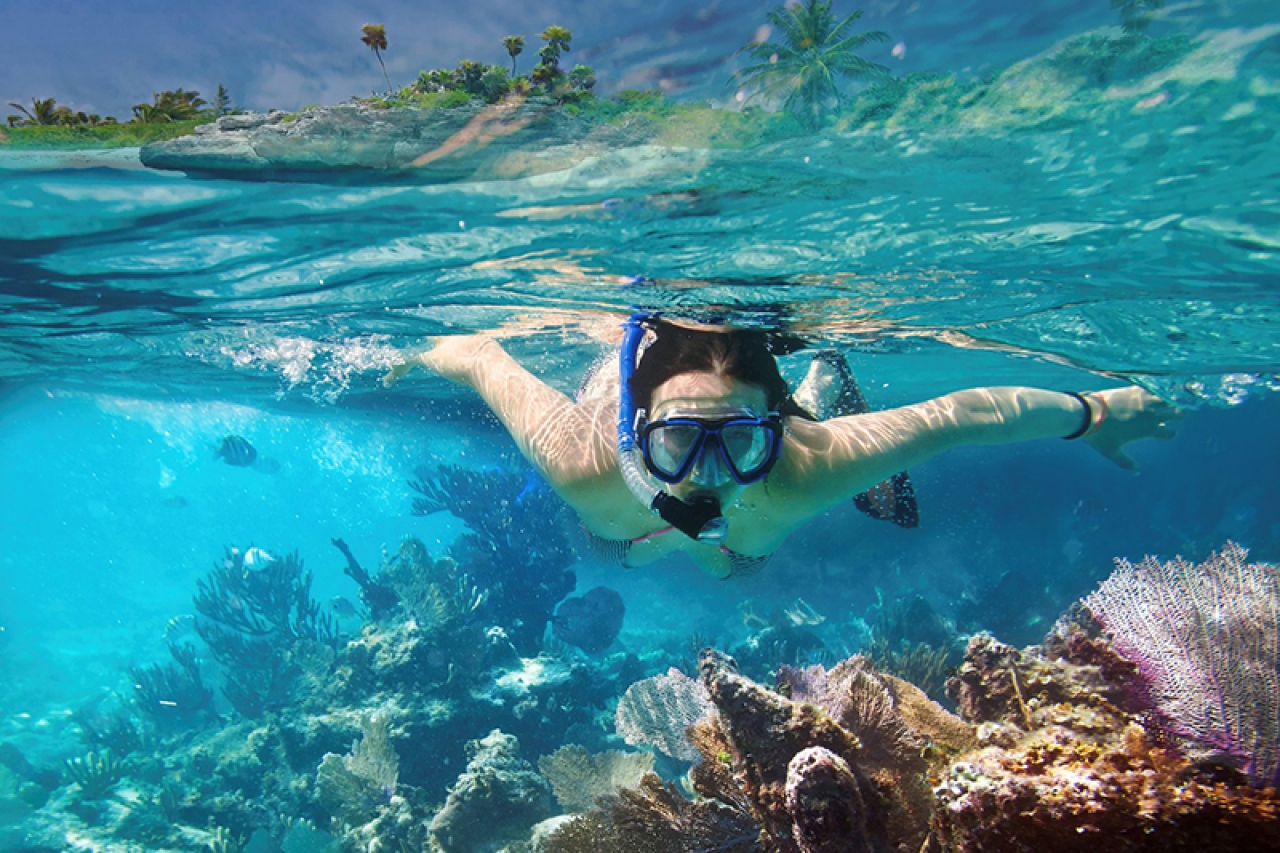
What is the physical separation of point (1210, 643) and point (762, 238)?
5.30 meters

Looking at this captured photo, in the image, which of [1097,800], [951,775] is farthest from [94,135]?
[1097,800]

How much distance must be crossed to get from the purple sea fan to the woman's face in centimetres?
193

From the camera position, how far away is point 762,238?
663 cm

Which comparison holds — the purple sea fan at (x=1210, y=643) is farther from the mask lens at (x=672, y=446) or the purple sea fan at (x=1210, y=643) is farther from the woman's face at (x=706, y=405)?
the mask lens at (x=672, y=446)

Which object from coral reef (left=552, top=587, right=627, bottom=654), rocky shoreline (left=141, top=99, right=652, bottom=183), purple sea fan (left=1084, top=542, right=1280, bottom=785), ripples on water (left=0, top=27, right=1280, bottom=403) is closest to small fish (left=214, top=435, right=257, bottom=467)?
ripples on water (left=0, top=27, right=1280, bottom=403)

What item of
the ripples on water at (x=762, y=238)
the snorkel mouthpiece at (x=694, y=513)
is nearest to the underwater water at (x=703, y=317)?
the ripples on water at (x=762, y=238)

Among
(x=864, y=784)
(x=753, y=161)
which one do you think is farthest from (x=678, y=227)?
(x=864, y=784)

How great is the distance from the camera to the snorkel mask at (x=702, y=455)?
356cm

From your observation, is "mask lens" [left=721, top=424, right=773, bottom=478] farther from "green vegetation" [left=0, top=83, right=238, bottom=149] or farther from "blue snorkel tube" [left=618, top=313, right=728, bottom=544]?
"green vegetation" [left=0, top=83, right=238, bottom=149]

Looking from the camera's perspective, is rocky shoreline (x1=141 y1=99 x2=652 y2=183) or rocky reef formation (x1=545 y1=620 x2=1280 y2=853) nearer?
rocky reef formation (x1=545 y1=620 x2=1280 y2=853)

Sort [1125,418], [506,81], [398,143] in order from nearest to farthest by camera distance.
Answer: [506,81] < [398,143] < [1125,418]

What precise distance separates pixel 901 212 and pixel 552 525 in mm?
10347

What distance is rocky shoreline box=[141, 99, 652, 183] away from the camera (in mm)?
4957

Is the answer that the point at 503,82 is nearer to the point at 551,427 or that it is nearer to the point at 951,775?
the point at 551,427
